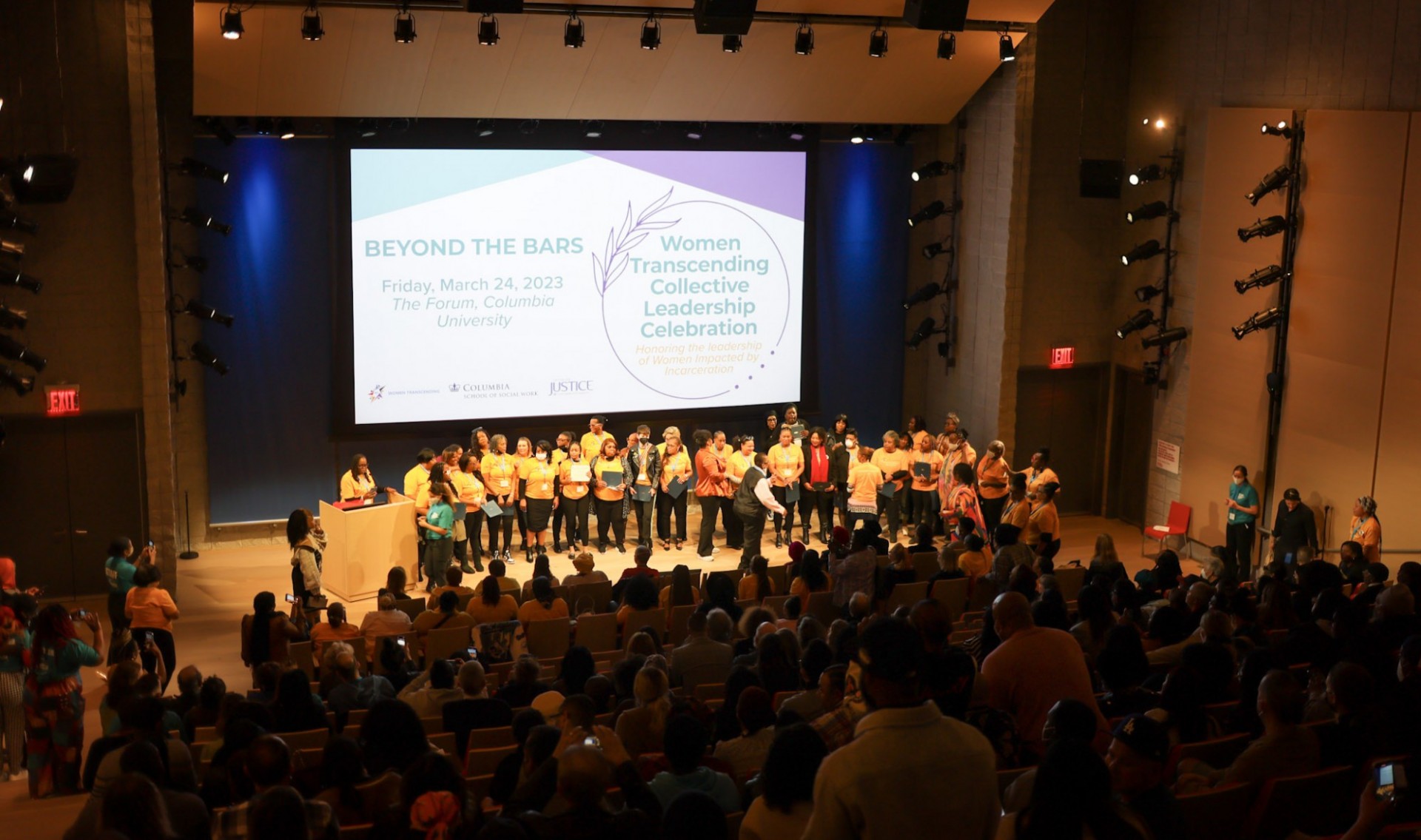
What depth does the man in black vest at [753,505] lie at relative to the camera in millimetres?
13211

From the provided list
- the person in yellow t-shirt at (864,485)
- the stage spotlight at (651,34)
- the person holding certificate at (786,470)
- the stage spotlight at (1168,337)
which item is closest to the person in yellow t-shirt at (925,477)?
the person in yellow t-shirt at (864,485)

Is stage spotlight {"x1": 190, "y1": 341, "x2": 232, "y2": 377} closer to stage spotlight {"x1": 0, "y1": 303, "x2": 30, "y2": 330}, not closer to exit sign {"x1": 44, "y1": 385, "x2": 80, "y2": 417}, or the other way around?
exit sign {"x1": 44, "y1": 385, "x2": 80, "y2": 417}

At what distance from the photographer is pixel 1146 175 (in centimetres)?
1408

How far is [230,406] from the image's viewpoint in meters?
13.7

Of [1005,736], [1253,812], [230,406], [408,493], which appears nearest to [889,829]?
[1005,736]

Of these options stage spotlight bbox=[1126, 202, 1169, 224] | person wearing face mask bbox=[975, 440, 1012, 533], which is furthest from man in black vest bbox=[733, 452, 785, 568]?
stage spotlight bbox=[1126, 202, 1169, 224]

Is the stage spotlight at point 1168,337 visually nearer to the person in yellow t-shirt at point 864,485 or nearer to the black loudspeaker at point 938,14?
the person in yellow t-shirt at point 864,485

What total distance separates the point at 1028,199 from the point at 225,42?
815cm

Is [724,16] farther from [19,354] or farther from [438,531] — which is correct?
[19,354]

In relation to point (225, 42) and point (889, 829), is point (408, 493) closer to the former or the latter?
point (225, 42)

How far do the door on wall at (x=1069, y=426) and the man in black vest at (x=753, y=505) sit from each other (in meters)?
3.33

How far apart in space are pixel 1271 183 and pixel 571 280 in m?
6.91

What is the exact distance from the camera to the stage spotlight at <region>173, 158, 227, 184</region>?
495 inches

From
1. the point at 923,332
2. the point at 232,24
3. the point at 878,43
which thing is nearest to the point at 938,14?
the point at 878,43
